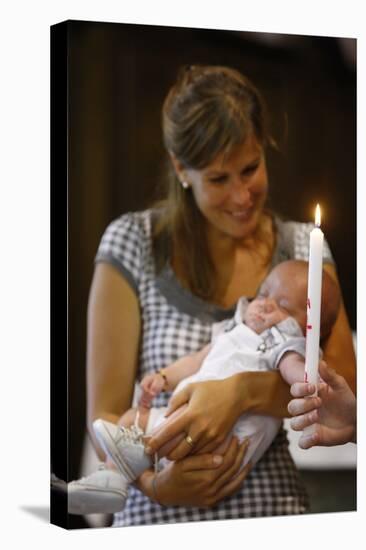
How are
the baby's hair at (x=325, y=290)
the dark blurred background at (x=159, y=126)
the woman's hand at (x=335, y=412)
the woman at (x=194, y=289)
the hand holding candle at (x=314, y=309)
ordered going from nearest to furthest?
the hand holding candle at (x=314, y=309)
the dark blurred background at (x=159, y=126)
the woman at (x=194, y=289)
the baby's hair at (x=325, y=290)
the woman's hand at (x=335, y=412)

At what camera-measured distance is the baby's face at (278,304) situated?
181 inches

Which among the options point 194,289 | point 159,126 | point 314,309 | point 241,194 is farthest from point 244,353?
point 314,309

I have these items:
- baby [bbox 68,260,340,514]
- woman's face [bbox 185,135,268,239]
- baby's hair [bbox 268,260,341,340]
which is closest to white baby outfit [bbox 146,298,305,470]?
baby [bbox 68,260,340,514]

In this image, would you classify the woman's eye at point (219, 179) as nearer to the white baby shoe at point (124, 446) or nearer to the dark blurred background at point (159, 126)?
the dark blurred background at point (159, 126)

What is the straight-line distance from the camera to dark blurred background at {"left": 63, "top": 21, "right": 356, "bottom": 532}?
4.47 m

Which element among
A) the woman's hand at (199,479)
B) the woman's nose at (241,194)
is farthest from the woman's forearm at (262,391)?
the woman's nose at (241,194)

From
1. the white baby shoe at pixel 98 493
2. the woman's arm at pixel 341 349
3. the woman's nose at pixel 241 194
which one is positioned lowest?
the white baby shoe at pixel 98 493

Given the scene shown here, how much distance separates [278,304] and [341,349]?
37cm

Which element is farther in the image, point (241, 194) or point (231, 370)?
point (241, 194)

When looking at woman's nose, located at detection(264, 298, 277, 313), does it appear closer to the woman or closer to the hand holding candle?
the woman

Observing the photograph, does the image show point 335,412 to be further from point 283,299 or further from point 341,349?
point 283,299

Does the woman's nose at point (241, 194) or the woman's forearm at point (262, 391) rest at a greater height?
the woman's nose at point (241, 194)

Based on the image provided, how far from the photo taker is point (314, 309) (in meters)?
3.48

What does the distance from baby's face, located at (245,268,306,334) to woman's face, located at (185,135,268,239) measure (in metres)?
0.24
